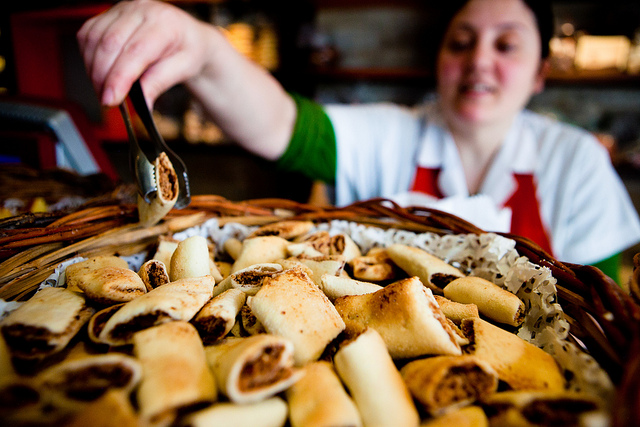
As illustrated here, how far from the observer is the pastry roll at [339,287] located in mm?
438

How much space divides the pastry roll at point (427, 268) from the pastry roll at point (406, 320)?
93 mm

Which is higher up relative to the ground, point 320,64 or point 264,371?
point 320,64

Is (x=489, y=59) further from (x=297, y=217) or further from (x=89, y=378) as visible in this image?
(x=89, y=378)

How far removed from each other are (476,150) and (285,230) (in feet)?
2.89

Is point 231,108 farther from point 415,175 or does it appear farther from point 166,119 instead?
point 166,119

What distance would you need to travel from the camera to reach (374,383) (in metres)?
0.31

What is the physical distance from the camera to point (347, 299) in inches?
16.2

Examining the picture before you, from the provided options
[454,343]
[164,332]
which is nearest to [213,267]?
[164,332]

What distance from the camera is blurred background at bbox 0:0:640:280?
5.28 ft

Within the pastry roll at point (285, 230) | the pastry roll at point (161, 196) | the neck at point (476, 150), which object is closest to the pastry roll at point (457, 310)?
the pastry roll at point (285, 230)

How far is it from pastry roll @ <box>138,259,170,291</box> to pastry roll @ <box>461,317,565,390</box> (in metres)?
0.34

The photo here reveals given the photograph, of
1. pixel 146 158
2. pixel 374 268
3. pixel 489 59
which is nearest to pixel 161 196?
pixel 146 158

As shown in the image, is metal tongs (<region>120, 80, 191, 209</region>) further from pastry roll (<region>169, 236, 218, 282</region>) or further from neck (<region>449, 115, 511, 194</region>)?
neck (<region>449, 115, 511, 194</region>)

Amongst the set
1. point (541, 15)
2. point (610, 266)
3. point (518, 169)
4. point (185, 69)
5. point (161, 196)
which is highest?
point (541, 15)
